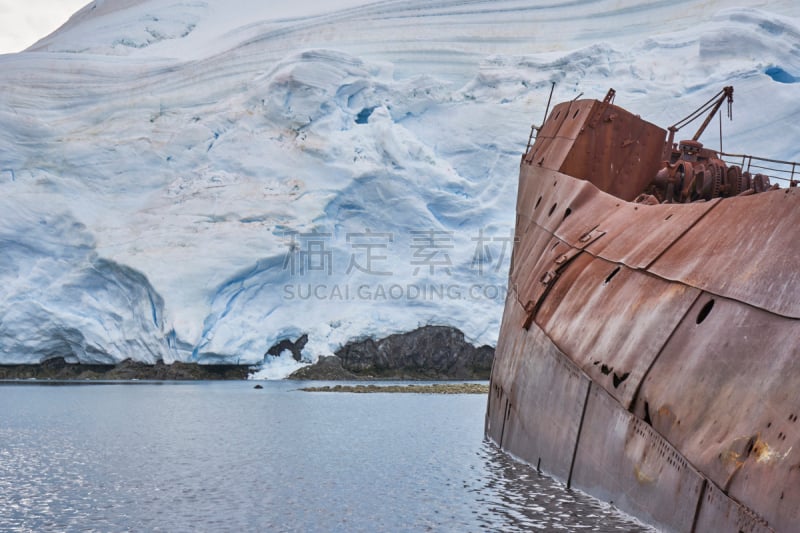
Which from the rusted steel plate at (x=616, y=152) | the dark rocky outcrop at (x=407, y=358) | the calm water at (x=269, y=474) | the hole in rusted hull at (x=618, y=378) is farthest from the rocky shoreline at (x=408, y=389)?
the hole in rusted hull at (x=618, y=378)

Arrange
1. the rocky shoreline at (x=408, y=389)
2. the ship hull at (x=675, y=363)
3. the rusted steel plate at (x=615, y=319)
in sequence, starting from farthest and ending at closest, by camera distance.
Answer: the rocky shoreline at (x=408, y=389) < the rusted steel plate at (x=615, y=319) < the ship hull at (x=675, y=363)

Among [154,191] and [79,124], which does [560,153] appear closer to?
[154,191]

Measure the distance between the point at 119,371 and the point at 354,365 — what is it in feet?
21.5

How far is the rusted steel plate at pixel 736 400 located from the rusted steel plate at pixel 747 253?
0.09 meters

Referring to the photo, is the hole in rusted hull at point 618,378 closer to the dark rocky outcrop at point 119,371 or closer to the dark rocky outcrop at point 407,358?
the dark rocky outcrop at point 407,358

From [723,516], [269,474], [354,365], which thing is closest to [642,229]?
[723,516]

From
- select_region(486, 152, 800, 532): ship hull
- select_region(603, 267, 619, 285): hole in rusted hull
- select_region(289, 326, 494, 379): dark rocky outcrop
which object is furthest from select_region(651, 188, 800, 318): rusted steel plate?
select_region(289, 326, 494, 379): dark rocky outcrop

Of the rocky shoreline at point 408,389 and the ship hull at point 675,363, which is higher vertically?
the ship hull at point 675,363

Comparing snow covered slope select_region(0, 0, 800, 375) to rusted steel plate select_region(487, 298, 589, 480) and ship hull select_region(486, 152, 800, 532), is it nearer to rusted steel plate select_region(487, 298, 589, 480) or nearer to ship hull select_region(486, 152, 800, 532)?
rusted steel plate select_region(487, 298, 589, 480)

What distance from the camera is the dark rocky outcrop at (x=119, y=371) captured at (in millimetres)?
25422

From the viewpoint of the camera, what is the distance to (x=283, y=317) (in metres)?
25.3

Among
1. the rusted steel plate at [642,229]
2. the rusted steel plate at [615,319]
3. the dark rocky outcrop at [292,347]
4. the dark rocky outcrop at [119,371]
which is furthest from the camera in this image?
the dark rocky outcrop at [292,347]

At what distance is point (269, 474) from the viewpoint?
978cm

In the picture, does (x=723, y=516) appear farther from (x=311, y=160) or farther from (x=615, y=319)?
(x=311, y=160)
